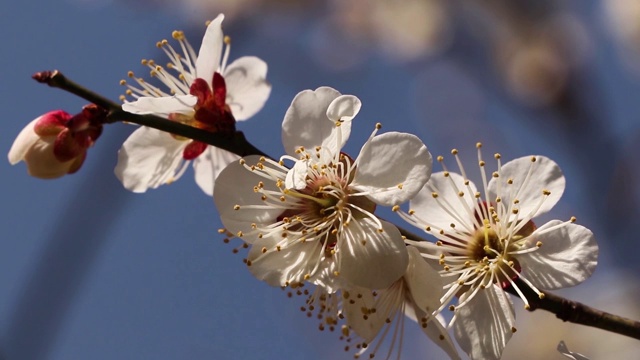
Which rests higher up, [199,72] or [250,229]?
[199,72]

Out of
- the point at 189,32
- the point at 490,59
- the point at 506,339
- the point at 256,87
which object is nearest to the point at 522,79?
the point at 490,59

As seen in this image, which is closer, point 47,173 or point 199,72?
point 47,173

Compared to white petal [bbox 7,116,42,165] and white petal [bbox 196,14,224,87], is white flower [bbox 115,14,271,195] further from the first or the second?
white petal [bbox 7,116,42,165]

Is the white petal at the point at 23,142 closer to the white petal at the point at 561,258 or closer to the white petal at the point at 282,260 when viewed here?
the white petal at the point at 282,260

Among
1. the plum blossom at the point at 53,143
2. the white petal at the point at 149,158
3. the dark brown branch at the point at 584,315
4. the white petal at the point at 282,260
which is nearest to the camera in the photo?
the dark brown branch at the point at 584,315

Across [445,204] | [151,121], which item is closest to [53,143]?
[151,121]

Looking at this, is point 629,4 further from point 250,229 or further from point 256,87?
point 250,229

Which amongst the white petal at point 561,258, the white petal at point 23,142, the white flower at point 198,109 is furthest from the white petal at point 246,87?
the white petal at point 561,258
